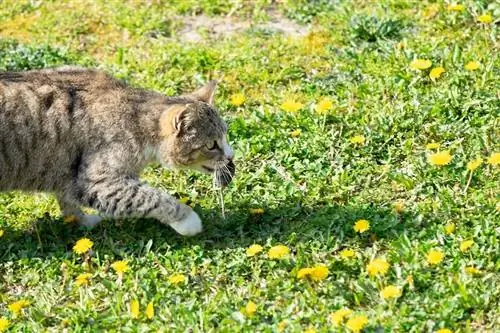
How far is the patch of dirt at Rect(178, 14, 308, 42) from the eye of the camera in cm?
847

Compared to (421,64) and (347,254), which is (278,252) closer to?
(347,254)

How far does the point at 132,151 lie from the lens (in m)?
6.12

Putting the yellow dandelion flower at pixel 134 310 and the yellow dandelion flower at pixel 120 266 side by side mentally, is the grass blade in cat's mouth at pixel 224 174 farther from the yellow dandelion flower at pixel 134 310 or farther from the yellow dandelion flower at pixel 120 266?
the yellow dandelion flower at pixel 134 310

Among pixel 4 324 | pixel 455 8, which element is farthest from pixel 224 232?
pixel 455 8

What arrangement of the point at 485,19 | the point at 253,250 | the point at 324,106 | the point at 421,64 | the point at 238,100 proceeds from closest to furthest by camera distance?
the point at 253,250 < the point at 324,106 < the point at 421,64 < the point at 238,100 < the point at 485,19

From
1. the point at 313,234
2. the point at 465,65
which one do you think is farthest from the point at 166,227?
the point at 465,65

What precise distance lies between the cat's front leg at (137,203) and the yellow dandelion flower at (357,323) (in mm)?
1412

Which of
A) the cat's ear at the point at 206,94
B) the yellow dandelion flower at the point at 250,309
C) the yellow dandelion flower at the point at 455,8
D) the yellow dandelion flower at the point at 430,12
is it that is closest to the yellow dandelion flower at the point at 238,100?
the cat's ear at the point at 206,94

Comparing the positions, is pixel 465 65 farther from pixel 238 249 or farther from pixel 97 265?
pixel 97 265

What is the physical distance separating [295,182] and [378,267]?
1424mm

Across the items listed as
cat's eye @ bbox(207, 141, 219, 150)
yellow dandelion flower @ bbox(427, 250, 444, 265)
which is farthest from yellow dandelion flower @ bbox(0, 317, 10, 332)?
yellow dandelion flower @ bbox(427, 250, 444, 265)

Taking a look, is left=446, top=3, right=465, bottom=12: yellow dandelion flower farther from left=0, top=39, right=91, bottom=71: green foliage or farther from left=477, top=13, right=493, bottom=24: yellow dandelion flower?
left=0, top=39, right=91, bottom=71: green foliage

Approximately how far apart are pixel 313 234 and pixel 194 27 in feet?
10.8

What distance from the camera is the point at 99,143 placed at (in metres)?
6.08
